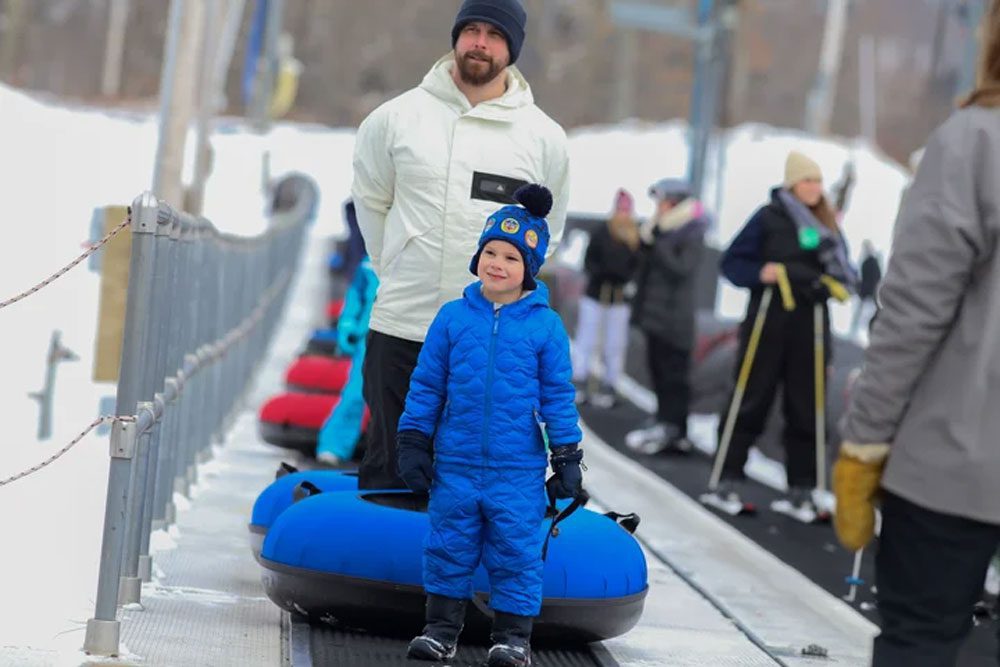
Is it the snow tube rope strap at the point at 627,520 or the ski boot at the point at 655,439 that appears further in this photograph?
the ski boot at the point at 655,439

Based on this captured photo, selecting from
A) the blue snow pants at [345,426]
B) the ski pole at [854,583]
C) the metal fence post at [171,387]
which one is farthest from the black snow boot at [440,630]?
the blue snow pants at [345,426]

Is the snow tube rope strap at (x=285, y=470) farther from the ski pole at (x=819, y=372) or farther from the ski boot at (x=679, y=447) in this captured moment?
the ski boot at (x=679, y=447)

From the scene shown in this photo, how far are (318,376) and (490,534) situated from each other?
7647mm

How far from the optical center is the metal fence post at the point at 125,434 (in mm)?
6055

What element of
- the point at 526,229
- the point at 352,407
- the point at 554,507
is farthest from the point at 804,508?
the point at 526,229

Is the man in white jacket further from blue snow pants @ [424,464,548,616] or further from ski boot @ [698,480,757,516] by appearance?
ski boot @ [698,480,757,516]

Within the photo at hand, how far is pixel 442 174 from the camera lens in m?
7.35

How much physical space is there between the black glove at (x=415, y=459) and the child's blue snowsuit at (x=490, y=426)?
0.03 m

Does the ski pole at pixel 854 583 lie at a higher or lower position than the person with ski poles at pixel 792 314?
A: lower

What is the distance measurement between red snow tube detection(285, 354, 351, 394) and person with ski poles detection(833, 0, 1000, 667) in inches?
366

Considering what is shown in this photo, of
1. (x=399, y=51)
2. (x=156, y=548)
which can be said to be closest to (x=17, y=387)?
(x=156, y=548)

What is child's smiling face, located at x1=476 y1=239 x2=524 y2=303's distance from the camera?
641cm

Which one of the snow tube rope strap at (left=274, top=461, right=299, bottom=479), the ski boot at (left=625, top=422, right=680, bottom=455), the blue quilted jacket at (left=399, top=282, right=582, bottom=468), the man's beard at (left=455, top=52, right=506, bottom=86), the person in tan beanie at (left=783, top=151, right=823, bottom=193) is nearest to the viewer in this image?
the blue quilted jacket at (left=399, top=282, right=582, bottom=468)

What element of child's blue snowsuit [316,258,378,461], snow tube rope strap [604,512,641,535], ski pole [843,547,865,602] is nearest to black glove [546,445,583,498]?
snow tube rope strap [604,512,641,535]
